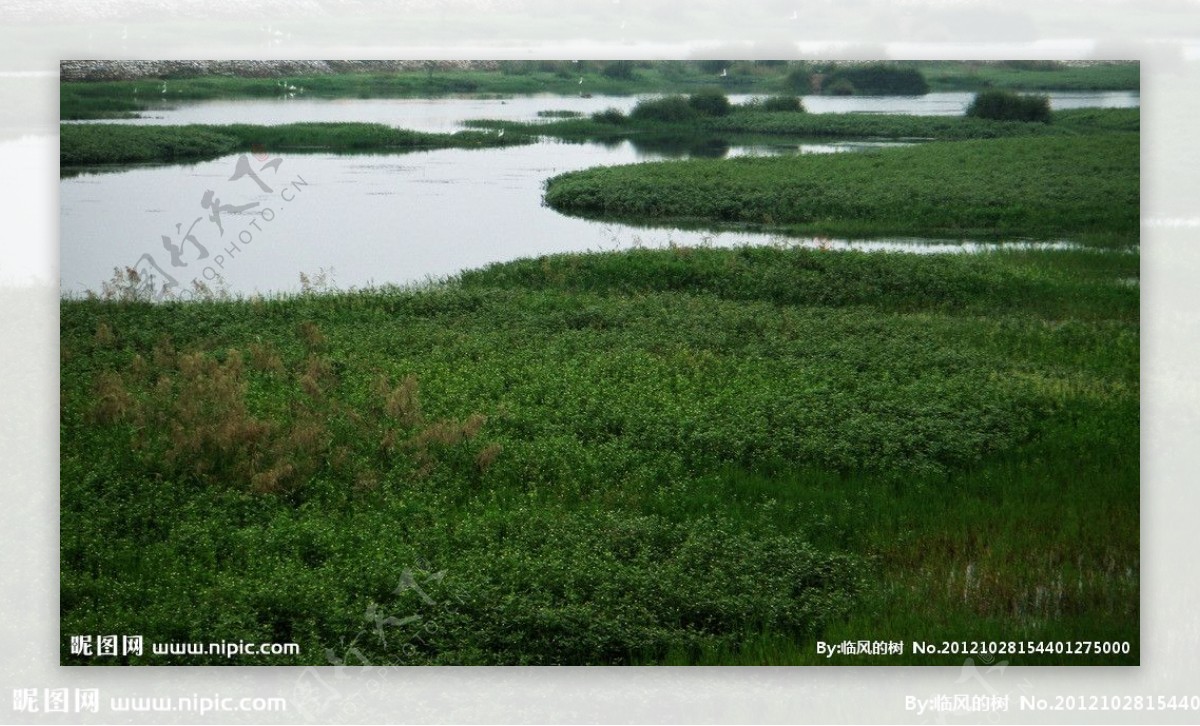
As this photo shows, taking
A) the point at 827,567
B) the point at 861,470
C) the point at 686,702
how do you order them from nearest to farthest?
1. the point at 686,702
2. the point at 827,567
3. the point at 861,470

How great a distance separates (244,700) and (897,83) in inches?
223

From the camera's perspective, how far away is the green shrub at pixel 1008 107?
8.54 metres

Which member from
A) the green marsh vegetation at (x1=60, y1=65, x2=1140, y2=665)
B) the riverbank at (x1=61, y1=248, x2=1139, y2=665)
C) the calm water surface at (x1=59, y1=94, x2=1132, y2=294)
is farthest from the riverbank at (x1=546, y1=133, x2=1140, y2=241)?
the riverbank at (x1=61, y1=248, x2=1139, y2=665)

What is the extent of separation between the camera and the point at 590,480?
759cm

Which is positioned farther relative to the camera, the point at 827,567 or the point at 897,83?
the point at 897,83

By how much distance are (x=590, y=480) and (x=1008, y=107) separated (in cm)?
406

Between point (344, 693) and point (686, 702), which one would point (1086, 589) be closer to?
point (686, 702)

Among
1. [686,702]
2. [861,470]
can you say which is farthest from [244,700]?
[861,470]

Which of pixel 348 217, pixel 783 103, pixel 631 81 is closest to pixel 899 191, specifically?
pixel 783 103

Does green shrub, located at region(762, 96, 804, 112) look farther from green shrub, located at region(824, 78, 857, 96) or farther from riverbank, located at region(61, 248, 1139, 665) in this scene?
riverbank, located at region(61, 248, 1139, 665)

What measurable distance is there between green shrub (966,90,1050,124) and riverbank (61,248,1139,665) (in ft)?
3.77

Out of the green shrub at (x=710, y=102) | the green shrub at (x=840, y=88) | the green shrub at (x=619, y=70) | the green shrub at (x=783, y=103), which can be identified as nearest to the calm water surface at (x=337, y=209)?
the green shrub at (x=840, y=88)

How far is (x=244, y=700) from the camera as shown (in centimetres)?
654

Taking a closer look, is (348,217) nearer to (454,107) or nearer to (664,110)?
(454,107)
